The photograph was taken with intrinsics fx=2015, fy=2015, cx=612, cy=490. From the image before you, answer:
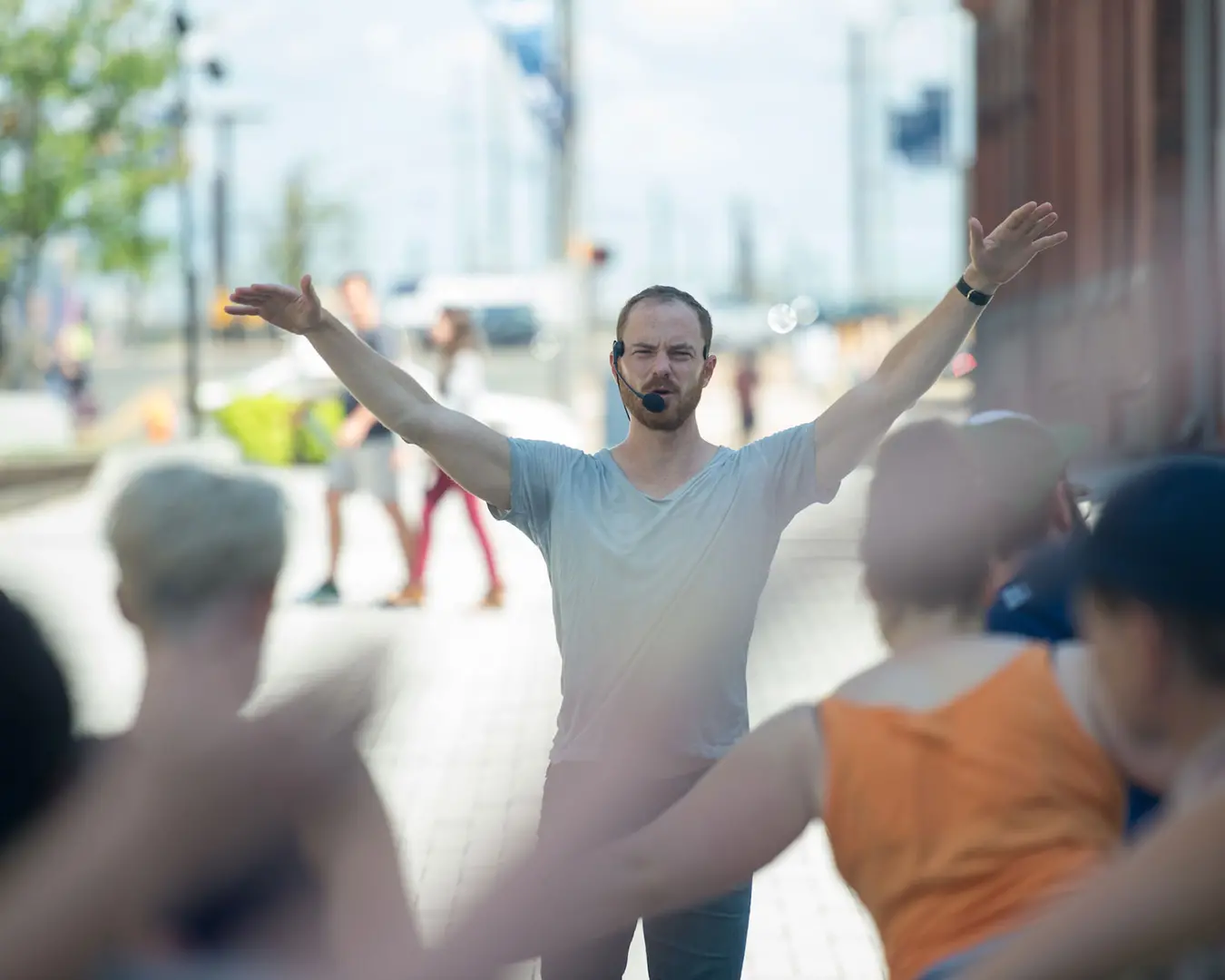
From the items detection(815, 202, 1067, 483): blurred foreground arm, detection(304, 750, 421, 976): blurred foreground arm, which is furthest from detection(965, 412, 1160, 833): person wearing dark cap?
detection(304, 750, 421, 976): blurred foreground arm

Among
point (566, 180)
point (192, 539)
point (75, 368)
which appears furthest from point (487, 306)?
point (192, 539)

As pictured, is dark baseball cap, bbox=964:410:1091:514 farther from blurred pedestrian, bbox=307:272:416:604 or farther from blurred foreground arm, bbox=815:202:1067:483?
blurred pedestrian, bbox=307:272:416:604

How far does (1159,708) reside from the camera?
1.82m

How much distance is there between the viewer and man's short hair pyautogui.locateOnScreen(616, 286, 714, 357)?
3.64m

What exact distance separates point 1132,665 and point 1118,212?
59.0 ft

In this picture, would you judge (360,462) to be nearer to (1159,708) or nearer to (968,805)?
(968,805)

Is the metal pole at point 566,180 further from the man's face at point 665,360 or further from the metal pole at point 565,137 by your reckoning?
the man's face at point 665,360

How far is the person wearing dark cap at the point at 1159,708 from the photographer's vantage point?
1.47 meters

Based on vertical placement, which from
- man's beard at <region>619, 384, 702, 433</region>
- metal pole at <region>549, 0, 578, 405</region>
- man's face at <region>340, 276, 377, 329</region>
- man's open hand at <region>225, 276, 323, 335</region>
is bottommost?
man's beard at <region>619, 384, 702, 433</region>

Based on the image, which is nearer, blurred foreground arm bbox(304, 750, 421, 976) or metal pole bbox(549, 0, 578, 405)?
blurred foreground arm bbox(304, 750, 421, 976)

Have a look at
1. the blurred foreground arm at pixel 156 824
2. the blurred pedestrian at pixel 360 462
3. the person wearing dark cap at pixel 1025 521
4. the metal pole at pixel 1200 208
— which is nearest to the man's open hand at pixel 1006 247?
the person wearing dark cap at pixel 1025 521

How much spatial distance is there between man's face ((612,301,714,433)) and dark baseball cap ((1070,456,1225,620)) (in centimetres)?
174

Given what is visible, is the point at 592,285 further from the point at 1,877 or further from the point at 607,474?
the point at 1,877

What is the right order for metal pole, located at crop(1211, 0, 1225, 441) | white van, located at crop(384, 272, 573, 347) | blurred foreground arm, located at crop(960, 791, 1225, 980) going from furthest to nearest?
white van, located at crop(384, 272, 573, 347) < metal pole, located at crop(1211, 0, 1225, 441) < blurred foreground arm, located at crop(960, 791, 1225, 980)
